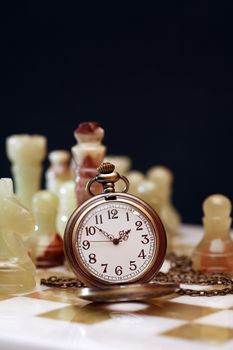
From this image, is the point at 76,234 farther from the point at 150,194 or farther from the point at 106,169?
the point at 150,194

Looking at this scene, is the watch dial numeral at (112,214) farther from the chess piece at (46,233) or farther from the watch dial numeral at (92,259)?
the chess piece at (46,233)

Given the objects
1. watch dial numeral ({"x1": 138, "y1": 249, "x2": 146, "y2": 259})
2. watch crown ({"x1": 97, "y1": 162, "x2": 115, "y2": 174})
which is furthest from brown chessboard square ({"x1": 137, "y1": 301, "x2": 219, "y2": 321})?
watch crown ({"x1": 97, "y1": 162, "x2": 115, "y2": 174})

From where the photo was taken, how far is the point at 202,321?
1.90 metres

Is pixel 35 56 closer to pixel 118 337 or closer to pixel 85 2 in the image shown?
pixel 85 2

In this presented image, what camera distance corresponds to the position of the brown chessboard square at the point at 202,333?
5.76ft

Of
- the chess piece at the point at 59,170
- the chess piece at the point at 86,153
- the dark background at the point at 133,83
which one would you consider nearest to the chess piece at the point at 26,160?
the chess piece at the point at 59,170

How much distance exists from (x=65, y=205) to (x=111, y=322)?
0.76m

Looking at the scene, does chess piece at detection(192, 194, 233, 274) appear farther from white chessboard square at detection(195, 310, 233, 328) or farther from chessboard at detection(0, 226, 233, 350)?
white chessboard square at detection(195, 310, 233, 328)

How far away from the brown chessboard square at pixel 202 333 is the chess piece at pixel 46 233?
30.8 inches

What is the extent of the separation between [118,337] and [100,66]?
2977 millimetres

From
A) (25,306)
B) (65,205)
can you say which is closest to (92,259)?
(25,306)

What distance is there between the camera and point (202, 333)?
5.90 ft

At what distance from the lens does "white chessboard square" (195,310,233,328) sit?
188 cm

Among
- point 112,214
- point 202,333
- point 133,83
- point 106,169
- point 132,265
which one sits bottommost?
point 202,333
